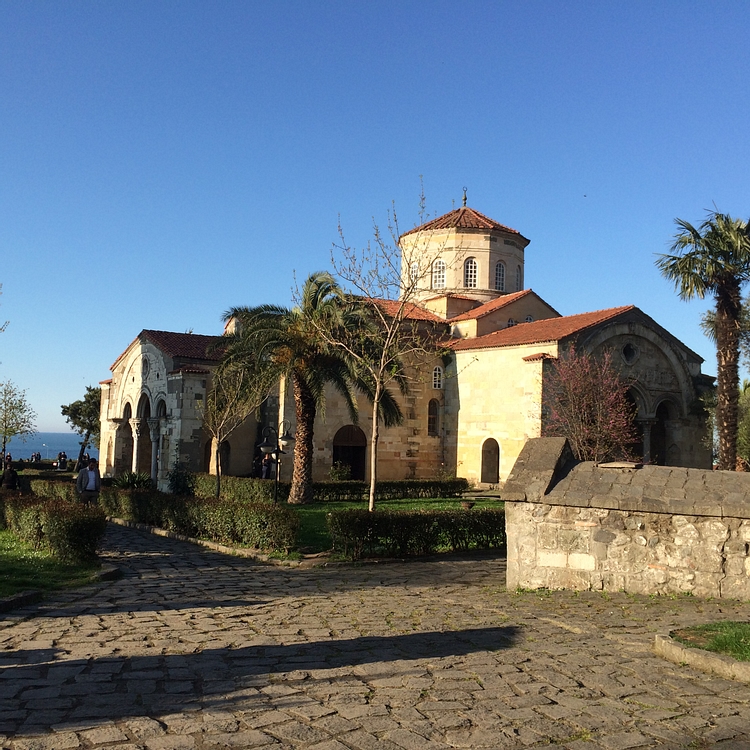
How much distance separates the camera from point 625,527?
9.30m

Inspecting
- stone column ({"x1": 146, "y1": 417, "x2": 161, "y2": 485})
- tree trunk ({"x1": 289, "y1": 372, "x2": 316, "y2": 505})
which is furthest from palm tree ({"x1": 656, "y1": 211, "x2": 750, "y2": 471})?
stone column ({"x1": 146, "y1": 417, "x2": 161, "y2": 485})

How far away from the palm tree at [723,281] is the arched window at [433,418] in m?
12.0

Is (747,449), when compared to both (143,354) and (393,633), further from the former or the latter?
(393,633)

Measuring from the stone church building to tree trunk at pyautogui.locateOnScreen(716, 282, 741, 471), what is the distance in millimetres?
4603

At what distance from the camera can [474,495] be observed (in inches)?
1193

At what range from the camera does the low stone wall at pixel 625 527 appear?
874 centimetres

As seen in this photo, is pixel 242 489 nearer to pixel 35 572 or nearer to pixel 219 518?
pixel 219 518

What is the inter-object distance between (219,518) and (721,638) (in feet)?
38.1

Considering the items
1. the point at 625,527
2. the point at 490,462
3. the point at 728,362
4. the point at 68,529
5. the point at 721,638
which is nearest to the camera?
the point at 721,638

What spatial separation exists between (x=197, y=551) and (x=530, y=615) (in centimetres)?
874

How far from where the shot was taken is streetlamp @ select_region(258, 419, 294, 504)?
1883cm

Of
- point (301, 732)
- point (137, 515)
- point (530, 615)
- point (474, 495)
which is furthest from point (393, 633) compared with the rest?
point (474, 495)

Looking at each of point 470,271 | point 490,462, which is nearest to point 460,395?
point 490,462

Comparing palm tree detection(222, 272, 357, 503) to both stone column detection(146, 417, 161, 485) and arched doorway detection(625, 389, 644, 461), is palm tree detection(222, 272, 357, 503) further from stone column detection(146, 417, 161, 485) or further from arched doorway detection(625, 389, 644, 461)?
arched doorway detection(625, 389, 644, 461)
